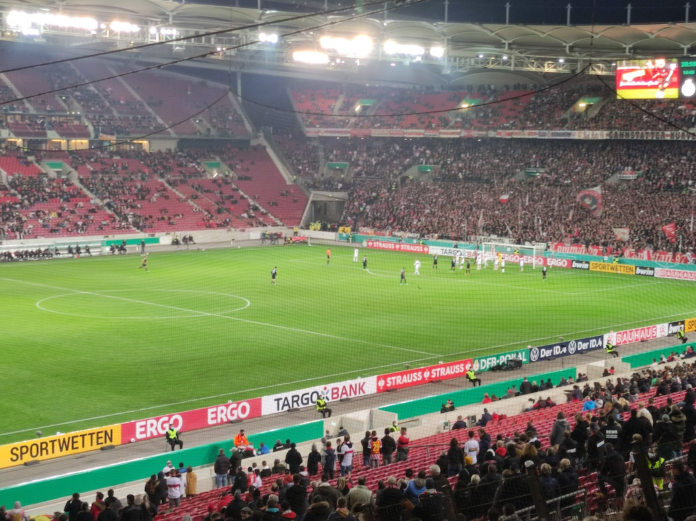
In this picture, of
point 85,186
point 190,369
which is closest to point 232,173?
point 85,186

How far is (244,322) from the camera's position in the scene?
115 feet

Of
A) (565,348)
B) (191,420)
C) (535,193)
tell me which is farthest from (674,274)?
Answer: (191,420)

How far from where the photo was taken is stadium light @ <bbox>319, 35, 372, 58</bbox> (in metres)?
53.7

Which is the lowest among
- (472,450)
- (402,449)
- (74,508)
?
(402,449)

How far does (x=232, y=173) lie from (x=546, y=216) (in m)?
32.0

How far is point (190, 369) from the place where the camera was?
26969mm

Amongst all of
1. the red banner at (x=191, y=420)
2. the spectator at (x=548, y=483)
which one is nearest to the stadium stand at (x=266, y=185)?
the red banner at (x=191, y=420)

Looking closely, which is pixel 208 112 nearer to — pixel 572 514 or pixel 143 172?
pixel 143 172

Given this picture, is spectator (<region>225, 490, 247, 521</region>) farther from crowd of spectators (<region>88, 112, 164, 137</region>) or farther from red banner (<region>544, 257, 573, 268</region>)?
crowd of spectators (<region>88, 112, 164, 137</region>)

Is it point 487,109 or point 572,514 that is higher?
point 487,109

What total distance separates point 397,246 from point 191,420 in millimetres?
45586

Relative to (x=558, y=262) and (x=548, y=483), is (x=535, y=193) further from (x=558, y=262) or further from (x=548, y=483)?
(x=548, y=483)

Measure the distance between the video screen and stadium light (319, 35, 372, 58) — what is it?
16924mm

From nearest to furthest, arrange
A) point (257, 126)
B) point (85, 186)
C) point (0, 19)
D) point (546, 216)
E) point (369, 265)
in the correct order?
point (0, 19) → point (369, 265) → point (546, 216) → point (85, 186) → point (257, 126)
